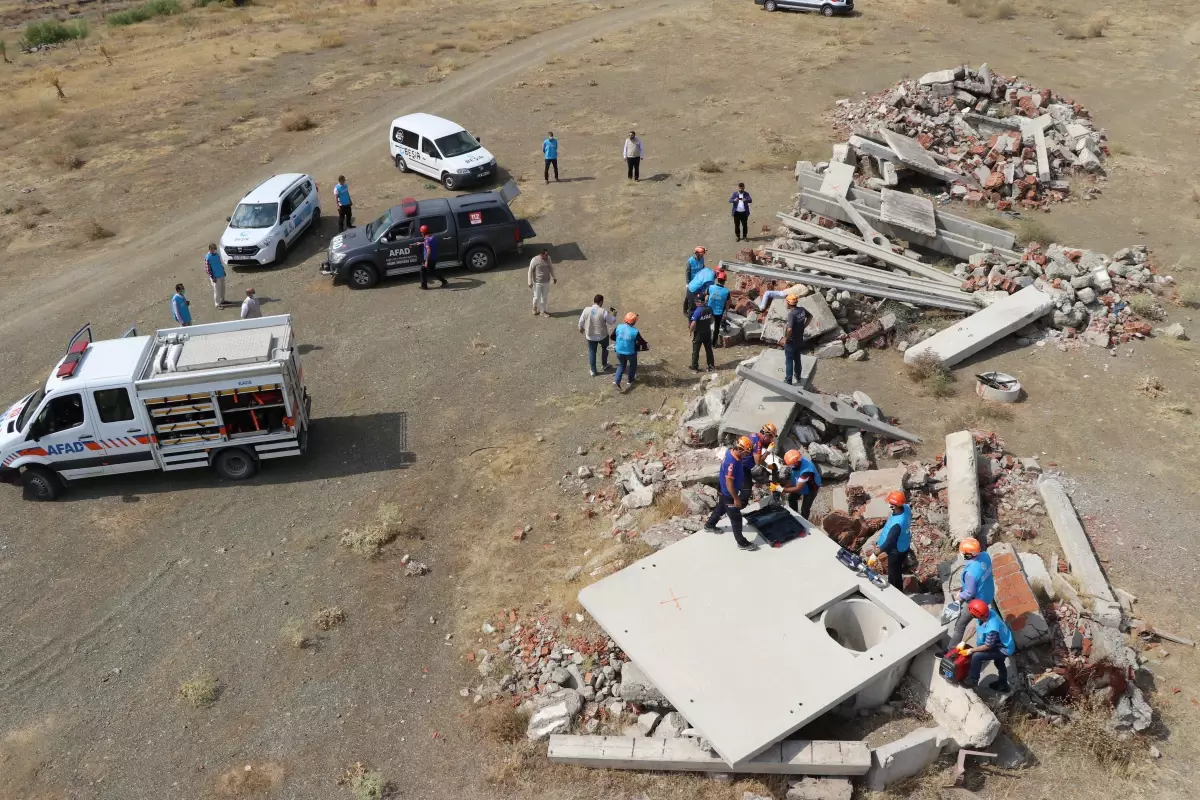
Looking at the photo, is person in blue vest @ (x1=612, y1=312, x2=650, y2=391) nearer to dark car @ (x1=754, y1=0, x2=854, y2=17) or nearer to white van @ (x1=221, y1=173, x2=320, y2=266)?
white van @ (x1=221, y1=173, x2=320, y2=266)

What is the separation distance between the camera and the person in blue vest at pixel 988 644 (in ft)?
27.0

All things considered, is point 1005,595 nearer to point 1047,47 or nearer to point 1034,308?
point 1034,308

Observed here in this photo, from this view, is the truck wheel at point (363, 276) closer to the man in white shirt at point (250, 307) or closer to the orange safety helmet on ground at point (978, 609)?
the man in white shirt at point (250, 307)

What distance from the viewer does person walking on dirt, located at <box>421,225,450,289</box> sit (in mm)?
18719

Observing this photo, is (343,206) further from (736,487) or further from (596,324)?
(736,487)

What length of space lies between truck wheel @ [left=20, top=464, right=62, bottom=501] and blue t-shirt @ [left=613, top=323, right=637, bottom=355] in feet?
30.1

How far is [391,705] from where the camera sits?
963 centimetres

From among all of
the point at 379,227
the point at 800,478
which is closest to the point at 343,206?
the point at 379,227

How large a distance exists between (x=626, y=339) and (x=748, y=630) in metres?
6.70

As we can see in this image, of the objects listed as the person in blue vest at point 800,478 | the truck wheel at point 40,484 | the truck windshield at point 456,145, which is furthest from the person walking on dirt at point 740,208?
the truck wheel at point 40,484

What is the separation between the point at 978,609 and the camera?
820 cm

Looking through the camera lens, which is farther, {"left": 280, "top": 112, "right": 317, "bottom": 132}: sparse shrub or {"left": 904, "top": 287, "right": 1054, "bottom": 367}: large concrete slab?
{"left": 280, "top": 112, "right": 317, "bottom": 132}: sparse shrub

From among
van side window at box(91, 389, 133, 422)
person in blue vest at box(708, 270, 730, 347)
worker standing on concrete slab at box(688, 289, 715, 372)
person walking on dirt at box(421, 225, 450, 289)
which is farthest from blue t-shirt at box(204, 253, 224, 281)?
person in blue vest at box(708, 270, 730, 347)

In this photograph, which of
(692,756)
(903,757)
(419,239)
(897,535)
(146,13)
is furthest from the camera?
(146,13)
